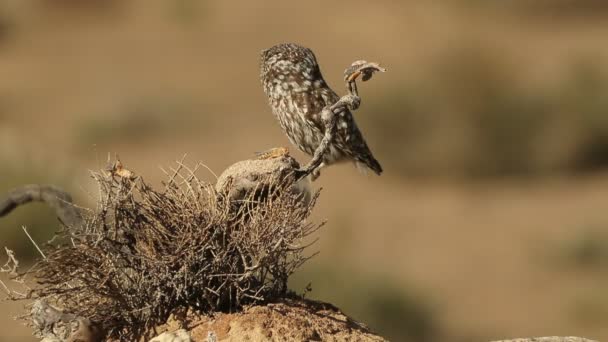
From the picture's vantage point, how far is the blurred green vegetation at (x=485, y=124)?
24.3 m

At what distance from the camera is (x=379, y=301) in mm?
17562

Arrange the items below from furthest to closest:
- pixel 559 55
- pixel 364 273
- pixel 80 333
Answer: pixel 559 55
pixel 364 273
pixel 80 333

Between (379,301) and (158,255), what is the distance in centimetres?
1172

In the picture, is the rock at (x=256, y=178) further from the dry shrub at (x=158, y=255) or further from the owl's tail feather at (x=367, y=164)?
the owl's tail feather at (x=367, y=164)

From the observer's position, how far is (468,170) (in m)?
24.1

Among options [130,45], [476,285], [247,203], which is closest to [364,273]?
[476,285]

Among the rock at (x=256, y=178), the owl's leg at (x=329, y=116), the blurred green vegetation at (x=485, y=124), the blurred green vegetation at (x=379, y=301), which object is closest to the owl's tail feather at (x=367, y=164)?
the owl's leg at (x=329, y=116)

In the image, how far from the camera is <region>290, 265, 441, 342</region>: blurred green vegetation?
17156mm

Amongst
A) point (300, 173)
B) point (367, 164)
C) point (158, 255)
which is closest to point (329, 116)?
point (300, 173)

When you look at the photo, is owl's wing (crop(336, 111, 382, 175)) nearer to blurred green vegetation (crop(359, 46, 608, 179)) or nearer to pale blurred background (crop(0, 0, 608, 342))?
pale blurred background (crop(0, 0, 608, 342))

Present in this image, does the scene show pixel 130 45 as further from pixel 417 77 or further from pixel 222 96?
pixel 417 77

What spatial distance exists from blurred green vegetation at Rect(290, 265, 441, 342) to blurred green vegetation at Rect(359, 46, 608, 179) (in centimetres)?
648

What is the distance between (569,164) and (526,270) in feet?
20.0

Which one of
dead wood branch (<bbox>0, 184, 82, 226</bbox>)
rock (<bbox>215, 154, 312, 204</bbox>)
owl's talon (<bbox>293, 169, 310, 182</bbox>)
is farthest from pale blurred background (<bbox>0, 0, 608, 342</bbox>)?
rock (<bbox>215, 154, 312, 204</bbox>)
